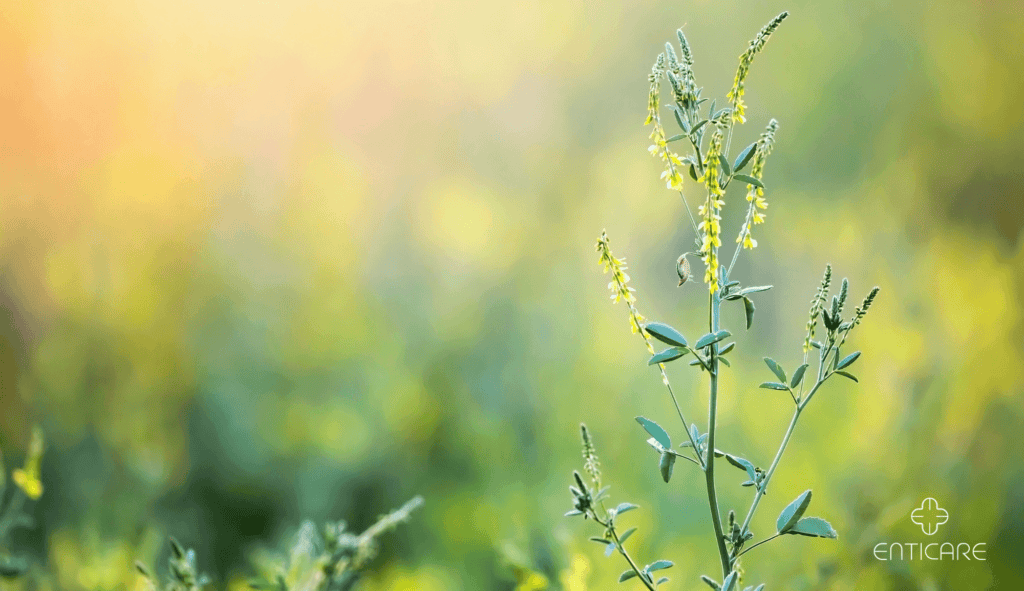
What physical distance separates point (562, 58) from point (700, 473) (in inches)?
20.0

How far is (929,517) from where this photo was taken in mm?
655

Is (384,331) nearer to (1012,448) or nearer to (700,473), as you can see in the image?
(700,473)

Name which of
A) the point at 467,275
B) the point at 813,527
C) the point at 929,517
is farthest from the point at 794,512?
the point at 467,275

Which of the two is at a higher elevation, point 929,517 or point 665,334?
point 929,517

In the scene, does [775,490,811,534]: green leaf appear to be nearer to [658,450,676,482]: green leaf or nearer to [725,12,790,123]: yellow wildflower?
[658,450,676,482]: green leaf

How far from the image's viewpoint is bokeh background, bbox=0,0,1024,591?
68 centimetres

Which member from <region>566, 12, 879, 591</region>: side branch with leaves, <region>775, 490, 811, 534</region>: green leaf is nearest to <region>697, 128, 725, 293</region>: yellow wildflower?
<region>566, 12, 879, 591</region>: side branch with leaves

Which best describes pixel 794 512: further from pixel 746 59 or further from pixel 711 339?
pixel 746 59

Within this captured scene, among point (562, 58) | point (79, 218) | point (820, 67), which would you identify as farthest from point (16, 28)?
point (820, 67)

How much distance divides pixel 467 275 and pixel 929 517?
55 centimetres

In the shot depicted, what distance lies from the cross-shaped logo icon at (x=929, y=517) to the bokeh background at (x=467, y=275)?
16 millimetres

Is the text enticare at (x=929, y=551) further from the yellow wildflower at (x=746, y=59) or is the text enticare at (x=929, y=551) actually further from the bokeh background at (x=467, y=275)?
the yellow wildflower at (x=746, y=59)

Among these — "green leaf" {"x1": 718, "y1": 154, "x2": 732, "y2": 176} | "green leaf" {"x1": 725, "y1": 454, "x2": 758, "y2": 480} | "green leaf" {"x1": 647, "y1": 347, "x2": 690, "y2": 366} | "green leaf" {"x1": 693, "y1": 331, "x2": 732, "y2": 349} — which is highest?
"green leaf" {"x1": 718, "y1": 154, "x2": 732, "y2": 176}

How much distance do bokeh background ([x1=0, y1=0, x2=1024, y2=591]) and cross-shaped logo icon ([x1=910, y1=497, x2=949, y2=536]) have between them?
16 millimetres
